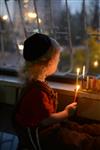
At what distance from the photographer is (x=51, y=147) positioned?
5.72 ft

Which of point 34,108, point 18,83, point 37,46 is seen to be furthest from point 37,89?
point 18,83

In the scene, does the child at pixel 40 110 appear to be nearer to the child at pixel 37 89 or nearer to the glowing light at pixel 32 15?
the child at pixel 37 89

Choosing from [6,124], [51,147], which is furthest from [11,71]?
[51,147]

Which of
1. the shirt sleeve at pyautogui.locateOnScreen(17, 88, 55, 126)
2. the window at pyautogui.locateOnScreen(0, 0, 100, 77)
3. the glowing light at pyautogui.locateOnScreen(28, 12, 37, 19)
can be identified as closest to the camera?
the shirt sleeve at pyautogui.locateOnScreen(17, 88, 55, 126)

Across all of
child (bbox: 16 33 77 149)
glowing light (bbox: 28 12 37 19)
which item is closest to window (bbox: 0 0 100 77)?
glowing light (bbox: 28 12 37 19)

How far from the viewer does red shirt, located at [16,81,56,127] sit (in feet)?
5.68

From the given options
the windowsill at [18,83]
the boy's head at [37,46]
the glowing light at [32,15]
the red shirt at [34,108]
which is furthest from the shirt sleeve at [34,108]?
the glowing light at [32,15]

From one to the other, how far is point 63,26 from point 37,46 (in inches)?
22.1

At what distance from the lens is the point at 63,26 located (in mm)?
2268

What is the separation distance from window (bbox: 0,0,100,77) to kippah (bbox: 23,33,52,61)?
449 millimetres

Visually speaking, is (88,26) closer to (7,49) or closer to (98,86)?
(98,86)

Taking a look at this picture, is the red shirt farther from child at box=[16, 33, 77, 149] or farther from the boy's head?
the boy's head

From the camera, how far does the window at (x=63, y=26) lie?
218 cm

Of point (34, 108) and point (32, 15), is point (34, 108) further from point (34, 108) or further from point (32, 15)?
point (32, 15)
